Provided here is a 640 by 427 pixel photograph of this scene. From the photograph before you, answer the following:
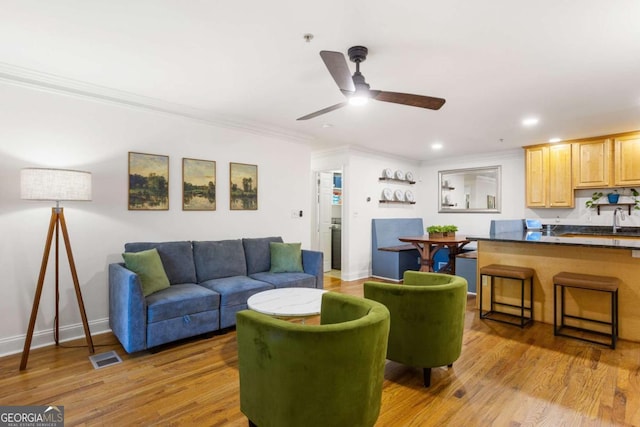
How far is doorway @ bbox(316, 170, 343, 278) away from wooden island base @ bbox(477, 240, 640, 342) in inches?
124

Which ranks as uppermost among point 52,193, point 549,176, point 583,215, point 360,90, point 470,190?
point 360,90

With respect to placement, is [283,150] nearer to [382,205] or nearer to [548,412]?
[382,205]

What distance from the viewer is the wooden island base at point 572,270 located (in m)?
3.16

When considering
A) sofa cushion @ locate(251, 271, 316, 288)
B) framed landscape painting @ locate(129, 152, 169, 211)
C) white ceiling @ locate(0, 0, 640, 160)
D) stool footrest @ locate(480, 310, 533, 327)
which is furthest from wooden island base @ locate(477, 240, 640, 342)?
framed landscape painting @ locate(129, 152, 169, 211)

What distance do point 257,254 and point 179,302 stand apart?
1.33m

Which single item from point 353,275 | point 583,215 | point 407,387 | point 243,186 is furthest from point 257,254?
point 583,215

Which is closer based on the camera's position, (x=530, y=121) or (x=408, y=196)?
(x=530, y=121)

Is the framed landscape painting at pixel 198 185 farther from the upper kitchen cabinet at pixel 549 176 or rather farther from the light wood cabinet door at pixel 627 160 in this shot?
the light wood cabinet door at pixel 627 160

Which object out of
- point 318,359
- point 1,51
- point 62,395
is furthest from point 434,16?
point 62,395

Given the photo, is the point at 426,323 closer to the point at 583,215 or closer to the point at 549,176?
the point at 549,176

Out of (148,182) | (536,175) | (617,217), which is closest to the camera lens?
(148,182)

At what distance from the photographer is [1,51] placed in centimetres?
251

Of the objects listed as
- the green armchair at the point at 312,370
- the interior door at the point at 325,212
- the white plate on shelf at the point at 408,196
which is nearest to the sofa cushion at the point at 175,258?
the green armchair at the point at 312,370

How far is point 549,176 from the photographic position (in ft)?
18.1
